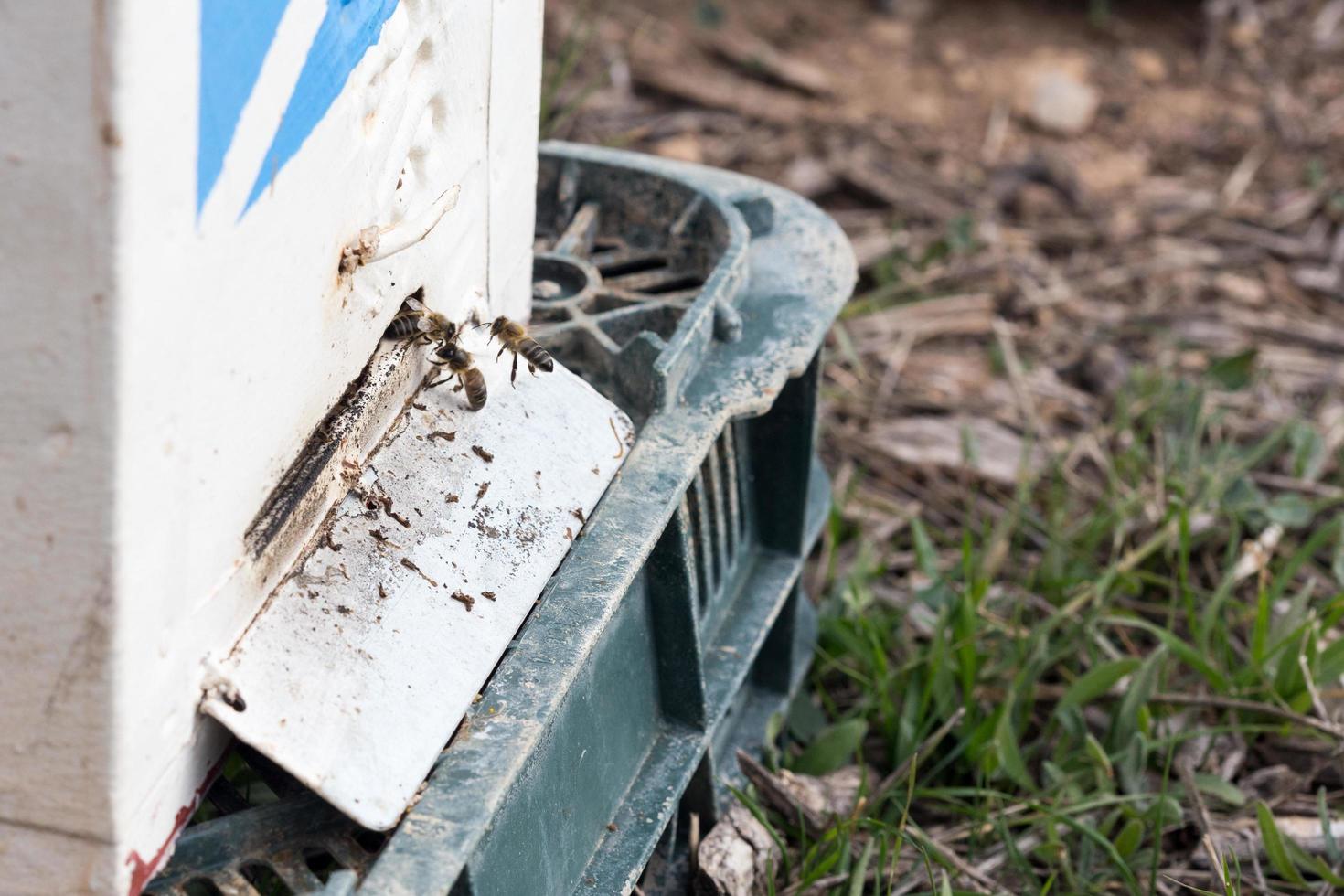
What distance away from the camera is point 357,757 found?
1437 mm

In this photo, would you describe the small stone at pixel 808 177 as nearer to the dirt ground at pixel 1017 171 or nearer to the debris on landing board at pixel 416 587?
the dirt ground at pixel 1017 171

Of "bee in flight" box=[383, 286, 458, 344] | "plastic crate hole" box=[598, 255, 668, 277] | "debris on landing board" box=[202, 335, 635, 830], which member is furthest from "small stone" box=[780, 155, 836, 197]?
"bee in flight" box=[383, 286, 458, 344]

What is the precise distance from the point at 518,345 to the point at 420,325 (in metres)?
0.15

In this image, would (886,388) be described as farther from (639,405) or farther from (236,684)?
(236,684)

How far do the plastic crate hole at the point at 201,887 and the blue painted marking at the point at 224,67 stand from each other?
68 centimetres

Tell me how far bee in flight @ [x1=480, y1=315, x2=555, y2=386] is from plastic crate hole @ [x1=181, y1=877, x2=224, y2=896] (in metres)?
0.68

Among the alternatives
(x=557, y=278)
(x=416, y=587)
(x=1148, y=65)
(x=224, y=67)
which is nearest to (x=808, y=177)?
(x=1148, y=65)

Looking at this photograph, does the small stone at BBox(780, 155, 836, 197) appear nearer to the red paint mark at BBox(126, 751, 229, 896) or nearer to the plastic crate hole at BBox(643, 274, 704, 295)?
the plastic crate hole at BBox(643, 274, 704, 295)

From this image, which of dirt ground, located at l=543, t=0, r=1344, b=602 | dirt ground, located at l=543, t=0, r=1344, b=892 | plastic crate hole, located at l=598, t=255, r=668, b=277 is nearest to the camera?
plastic crate hole, located at l=598, t=255, r=668, b=277

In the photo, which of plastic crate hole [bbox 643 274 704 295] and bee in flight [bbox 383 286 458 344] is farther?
plastic crate hole [bbox 643 274 704 295]

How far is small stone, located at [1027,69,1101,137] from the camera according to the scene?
5039 millimetres

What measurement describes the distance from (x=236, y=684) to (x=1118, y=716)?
5.41ft

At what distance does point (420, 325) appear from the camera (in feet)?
5.76

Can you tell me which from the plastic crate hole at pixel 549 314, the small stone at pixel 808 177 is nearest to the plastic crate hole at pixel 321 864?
the plastic crate hole at pixel 549 314
